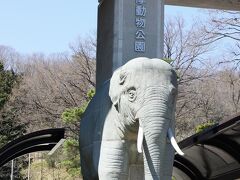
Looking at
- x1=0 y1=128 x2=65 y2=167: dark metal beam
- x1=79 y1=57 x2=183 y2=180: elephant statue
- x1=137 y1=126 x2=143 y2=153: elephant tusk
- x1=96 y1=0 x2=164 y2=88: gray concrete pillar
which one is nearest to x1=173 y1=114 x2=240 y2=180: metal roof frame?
x1=96 y1=0 x2=164 y2=88: gray concrete pillar

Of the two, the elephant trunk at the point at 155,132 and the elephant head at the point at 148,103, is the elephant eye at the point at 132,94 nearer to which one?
the elephant head at the point at 148,103

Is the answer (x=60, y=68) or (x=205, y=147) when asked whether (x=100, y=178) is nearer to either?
(x=205, y=147)

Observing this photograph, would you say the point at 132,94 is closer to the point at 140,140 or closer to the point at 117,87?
the point at 117,87

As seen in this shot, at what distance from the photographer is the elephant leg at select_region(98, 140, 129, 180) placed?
716cm

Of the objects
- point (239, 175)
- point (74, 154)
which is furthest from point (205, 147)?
point (74, 154)

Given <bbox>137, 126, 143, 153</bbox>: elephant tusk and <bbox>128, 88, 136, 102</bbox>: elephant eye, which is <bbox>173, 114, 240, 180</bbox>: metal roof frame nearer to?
<bbox>128, 88, 136, 102</bbox>: elephant eye

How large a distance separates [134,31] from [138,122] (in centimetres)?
589

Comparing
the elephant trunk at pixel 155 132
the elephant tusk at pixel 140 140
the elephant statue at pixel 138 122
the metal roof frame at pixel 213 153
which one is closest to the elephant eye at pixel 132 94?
the elephant statue at pixel 138 122

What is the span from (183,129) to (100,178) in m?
18.2

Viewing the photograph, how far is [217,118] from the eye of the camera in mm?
26406

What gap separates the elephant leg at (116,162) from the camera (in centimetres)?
716

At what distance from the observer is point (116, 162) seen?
7195 mm

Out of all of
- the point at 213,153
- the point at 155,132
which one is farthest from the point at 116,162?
the point at 213,153

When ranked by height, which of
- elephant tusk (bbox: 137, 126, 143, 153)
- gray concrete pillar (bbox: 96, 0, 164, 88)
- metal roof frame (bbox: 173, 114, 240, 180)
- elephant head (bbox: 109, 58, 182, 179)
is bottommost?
metal roof frame (bbox: 173, 114, 240, 180)
